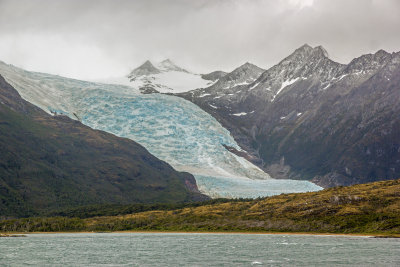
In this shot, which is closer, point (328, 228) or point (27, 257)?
point (27, 257)

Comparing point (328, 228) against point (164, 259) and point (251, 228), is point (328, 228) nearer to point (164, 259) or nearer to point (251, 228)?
point (251, 228)

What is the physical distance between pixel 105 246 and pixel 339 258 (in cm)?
5903

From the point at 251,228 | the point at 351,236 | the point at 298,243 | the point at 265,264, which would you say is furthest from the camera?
the point at 251,228

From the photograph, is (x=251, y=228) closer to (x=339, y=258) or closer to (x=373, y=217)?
(x=373, y=217)

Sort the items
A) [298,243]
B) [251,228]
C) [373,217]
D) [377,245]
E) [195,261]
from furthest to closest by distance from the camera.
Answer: [251,228]
[373,217]
[298,243]
[377,245]
[195,261]

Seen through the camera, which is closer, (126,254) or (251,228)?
(126,254)

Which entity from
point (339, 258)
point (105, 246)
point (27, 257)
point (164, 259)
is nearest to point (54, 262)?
point (27, 257)

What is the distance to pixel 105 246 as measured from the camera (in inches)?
5448

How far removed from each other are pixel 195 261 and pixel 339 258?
24872 mm

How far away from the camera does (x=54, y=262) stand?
103500mm

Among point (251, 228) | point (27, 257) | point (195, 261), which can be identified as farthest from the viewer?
point (251, 228)

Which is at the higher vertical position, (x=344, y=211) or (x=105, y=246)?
(x=344, y=211)

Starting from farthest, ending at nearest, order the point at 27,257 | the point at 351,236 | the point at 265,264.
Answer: the point at 351,236, the point at 27,257, the point at 265,264

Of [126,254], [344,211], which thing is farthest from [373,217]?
[126,254]
